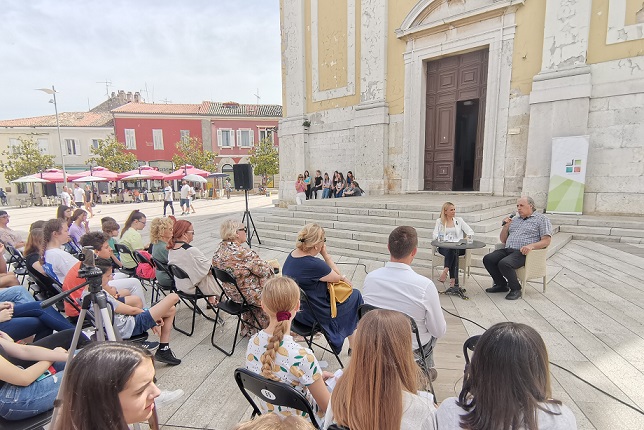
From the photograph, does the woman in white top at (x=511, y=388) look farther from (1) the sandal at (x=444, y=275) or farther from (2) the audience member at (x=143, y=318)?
(1) the sandal at (x=444, y=275)

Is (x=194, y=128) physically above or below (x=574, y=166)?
above

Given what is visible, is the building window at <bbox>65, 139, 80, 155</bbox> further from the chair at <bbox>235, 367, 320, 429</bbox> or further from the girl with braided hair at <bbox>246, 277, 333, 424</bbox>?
the chair at <bbox>235, 367, 320, 429</bbox>

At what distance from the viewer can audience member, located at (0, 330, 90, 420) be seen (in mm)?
1649

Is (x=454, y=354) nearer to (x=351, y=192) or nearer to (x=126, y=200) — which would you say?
(x=351, y=192)

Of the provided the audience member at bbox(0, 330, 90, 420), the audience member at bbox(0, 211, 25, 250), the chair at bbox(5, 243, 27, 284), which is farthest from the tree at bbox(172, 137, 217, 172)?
the audience member at bbox(0, 330, 90, 420)

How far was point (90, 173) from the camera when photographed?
2305cm

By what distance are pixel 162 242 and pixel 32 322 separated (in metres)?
1.58

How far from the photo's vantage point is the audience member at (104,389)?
3.32 feet

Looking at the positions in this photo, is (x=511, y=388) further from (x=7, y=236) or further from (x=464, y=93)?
(x=464, y=93)

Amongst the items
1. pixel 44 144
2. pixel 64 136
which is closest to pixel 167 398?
pixel 64 136

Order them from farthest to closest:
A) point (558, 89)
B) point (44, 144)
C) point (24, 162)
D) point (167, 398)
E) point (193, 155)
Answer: point (44, 144)
point (193, 155)
point (24, 162)
point (558, 89)
point (167, 398)

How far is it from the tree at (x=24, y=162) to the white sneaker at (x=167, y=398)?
34.5 meters

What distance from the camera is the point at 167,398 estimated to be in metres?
2.42

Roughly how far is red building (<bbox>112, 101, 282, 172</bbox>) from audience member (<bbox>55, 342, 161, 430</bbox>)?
34.1 meters
